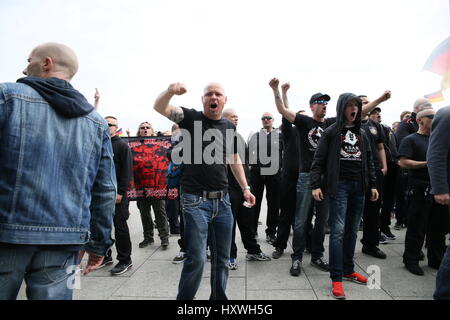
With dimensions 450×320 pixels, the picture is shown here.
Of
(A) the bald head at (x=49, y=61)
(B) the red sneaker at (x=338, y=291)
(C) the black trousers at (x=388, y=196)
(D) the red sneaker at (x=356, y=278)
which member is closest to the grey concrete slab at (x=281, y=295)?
(B) the red sneaker at (x=338, y=291)

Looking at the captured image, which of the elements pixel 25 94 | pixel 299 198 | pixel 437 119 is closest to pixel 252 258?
pixel 299 198

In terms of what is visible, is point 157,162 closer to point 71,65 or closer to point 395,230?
point 71,65

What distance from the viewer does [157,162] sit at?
5.14 metres

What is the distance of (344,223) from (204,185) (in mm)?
1867

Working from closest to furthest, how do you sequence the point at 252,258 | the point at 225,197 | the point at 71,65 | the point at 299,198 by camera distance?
the point at 71,65, the point at 225,197, the point at 299,198, the point at 252,258

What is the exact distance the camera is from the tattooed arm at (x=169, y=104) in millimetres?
2122

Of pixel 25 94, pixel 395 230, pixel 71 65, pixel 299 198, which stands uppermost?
pixel 71 65

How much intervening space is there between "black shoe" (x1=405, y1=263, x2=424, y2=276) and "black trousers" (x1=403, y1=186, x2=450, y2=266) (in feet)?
0.13

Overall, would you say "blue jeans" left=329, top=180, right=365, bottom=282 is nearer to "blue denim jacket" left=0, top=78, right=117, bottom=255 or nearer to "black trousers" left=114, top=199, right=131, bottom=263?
"blue denim jacket" left=0, top=78, right=117, bottom=255

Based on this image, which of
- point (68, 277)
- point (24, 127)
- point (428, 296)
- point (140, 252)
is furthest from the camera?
point (140, 252)

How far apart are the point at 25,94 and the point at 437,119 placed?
131 inches

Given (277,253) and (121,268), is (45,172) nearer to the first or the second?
(121,268)

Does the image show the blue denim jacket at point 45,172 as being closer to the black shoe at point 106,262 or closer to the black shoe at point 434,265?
the black shoe at point 106,262

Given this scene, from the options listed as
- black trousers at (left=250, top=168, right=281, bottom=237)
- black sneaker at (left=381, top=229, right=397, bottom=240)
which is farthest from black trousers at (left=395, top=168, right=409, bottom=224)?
black trousers at (left=250, top=168, right=281, bottom=237)
